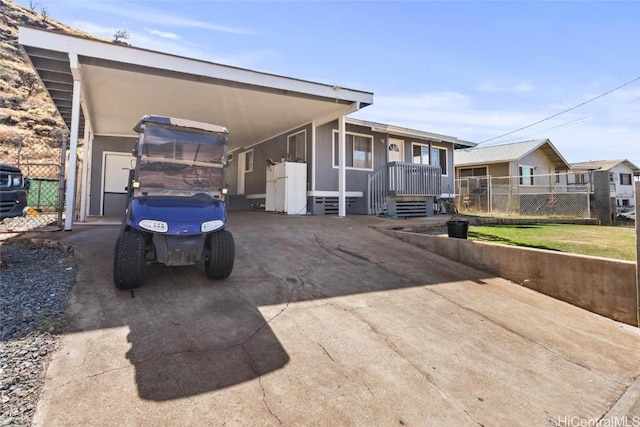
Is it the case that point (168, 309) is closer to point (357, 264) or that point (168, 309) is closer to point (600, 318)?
point (357, 264)

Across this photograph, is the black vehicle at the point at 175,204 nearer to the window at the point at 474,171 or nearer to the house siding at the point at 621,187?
the window at the point at 474,171

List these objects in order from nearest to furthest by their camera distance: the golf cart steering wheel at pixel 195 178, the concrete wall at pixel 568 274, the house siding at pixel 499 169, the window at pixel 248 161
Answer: the golf cart steering wheel at pixel 195 178, the concrete wall at pixel 568 274, the window at pixel 248 161, the house siding at pixel 499 169

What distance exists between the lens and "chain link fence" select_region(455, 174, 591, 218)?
42.8 ft

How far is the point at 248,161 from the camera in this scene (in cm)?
1452

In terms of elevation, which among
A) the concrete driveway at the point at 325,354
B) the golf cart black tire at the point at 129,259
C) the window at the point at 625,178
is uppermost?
the window at the point at 625,178

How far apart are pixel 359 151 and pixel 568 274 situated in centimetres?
808

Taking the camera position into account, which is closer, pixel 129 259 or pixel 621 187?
pixel 129 259

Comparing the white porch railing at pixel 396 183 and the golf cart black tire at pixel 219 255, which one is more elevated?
the white porch railing at pixel 396 183

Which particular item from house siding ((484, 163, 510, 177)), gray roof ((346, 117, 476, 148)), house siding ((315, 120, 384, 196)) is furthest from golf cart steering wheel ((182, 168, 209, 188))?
house siding ((484, 163, 510, 177))

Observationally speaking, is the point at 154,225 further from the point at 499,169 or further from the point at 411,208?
the point at 499,169

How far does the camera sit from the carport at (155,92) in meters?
6.04

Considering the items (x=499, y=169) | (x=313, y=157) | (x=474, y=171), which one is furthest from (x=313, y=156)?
(x=474, y=171)

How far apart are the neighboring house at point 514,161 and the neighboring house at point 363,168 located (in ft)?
32.0

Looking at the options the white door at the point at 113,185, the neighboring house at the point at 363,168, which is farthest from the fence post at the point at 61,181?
the neighboring house at the point at 363,168
